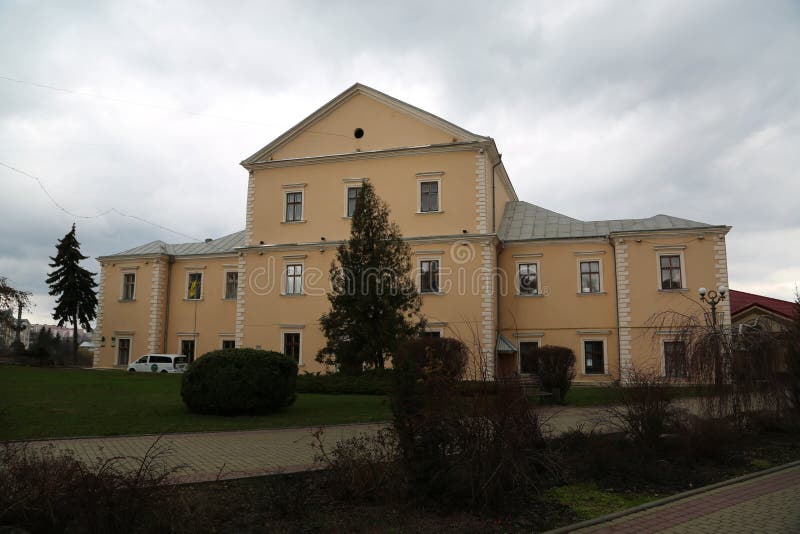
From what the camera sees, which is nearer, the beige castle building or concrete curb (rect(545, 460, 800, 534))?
concrete curb (rect(545, 460, 800, 534))

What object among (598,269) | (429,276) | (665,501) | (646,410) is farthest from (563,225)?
(665,501)

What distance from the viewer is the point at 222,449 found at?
10281mm

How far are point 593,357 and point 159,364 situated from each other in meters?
23.3

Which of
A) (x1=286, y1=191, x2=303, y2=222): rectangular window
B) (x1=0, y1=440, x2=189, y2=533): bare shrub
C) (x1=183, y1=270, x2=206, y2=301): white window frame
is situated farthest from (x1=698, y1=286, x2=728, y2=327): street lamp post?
(x1=183, y1=270, x2=206, y2=301): white window frame

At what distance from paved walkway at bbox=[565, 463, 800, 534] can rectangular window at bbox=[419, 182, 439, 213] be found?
21956 millimetres

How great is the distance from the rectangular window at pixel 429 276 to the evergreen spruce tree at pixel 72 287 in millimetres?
29064

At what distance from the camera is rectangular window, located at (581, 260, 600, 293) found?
28781 mm

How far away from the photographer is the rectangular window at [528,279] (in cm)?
2948

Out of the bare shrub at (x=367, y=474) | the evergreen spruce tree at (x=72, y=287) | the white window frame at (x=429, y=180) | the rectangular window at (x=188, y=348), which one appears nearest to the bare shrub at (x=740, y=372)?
the bare shrub at (x=367, y=474)

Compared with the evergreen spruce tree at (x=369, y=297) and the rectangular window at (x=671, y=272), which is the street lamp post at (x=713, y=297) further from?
the evergreen spruce tree at (x=369, y=297)

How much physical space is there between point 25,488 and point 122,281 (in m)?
34.5

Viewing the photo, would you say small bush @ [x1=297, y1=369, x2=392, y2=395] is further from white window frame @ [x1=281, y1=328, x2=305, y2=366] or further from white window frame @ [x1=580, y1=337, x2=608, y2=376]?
white window frame @ [x1=580, y1=337, x2=608, y2=376]

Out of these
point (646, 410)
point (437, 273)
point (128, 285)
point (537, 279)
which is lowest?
point (646, 410)

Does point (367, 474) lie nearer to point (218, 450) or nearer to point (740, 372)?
point (218, 450)
